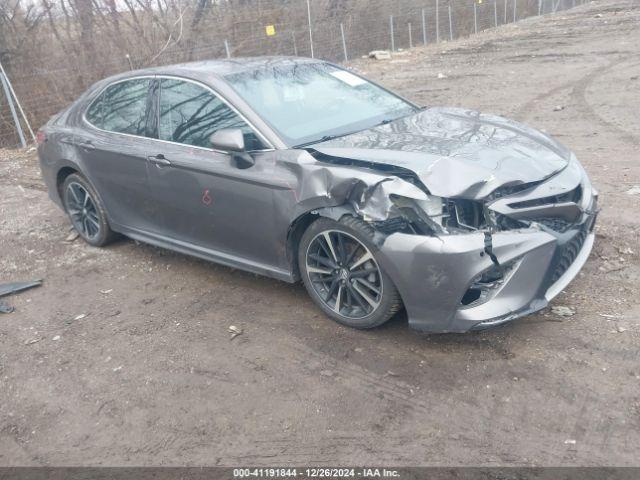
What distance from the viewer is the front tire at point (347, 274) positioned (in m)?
3.56

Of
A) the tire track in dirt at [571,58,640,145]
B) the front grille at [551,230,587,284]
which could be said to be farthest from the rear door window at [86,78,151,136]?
the tire track in dirt at [571,58,640,145]

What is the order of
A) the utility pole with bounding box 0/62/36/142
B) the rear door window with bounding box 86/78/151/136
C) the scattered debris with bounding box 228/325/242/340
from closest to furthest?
the scattered debris with bounding box 228/325/242/340
the rear door window with bounding box 86/78/151/136
the utility pole with bounding box 0/62/36/142

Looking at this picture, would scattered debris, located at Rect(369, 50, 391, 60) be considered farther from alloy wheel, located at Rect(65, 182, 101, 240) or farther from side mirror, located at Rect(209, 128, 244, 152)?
side mirror, located at Rect(209, 128, 244, 152)

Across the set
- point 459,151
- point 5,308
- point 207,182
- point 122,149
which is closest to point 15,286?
point 5,308

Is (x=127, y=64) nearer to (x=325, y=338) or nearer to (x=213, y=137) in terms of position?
(x=213, y=137)

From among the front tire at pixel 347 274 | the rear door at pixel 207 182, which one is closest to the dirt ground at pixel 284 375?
the front tire at pixel 347 274

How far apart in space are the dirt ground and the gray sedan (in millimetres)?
301

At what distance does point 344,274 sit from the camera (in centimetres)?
376

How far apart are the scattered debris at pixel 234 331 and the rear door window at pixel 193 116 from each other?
1.22 meters

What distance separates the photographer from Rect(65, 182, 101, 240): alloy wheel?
5672 mm

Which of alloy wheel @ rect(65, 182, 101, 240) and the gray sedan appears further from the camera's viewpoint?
alloy wheel @ rect(65, 182, 101, 240)

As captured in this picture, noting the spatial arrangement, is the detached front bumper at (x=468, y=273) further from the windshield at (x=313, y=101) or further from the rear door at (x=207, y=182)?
the windshield at (x=313, y=101)

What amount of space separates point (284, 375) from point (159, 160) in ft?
6.66

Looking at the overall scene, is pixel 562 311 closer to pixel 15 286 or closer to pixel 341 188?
pixel 341 188
